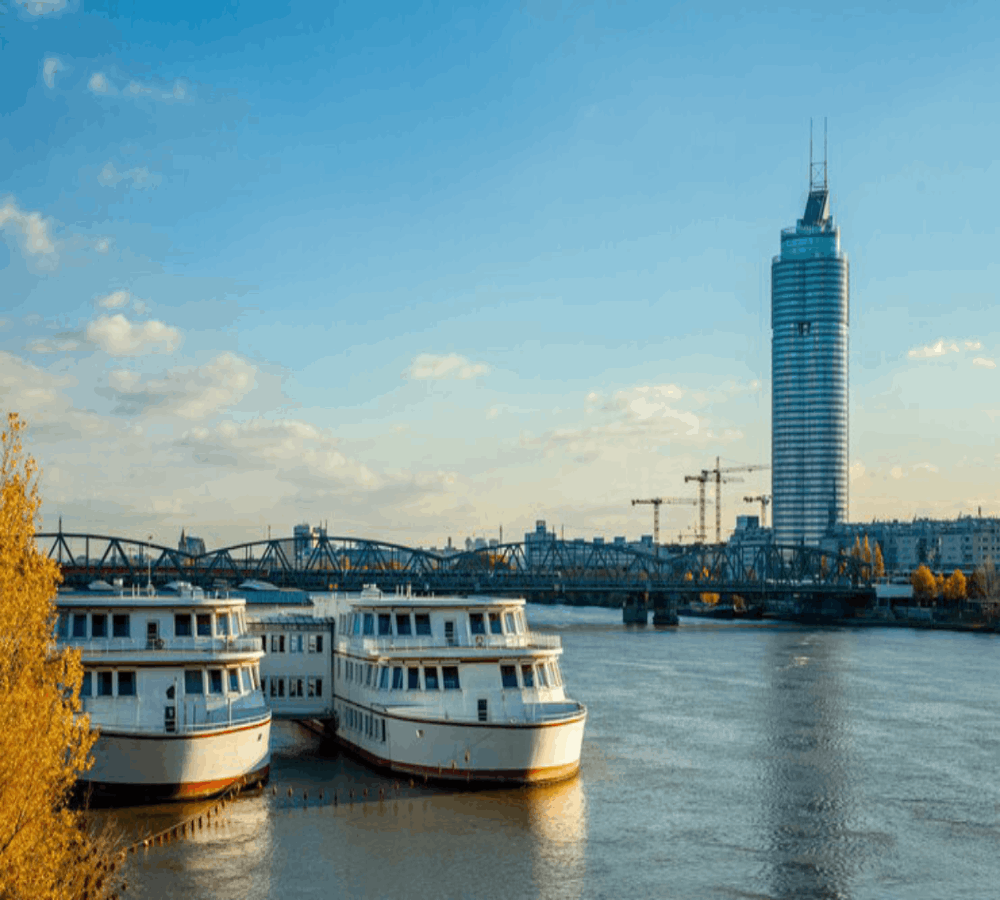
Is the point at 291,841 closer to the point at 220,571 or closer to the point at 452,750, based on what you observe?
the point at 452,750

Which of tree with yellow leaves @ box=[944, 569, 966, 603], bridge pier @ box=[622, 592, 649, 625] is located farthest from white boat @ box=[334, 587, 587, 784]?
tree with yellow leaves @ box=[944, 569, 966, 603]

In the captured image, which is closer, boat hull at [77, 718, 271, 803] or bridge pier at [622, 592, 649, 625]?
boat hull at [77, 718, 271, 803]

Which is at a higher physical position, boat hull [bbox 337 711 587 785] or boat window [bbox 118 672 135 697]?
boat window [bbox 118 672 135 697]

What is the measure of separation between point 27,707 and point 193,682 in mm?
20998

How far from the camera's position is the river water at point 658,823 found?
29203 mm

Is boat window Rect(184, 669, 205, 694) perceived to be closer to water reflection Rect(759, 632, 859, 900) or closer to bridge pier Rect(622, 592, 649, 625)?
water reflection Rect(759, 632, 859, 900)

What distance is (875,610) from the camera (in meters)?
160

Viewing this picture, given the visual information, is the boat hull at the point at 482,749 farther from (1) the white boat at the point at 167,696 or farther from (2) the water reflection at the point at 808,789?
(2) the water reflection at the point at 808,789

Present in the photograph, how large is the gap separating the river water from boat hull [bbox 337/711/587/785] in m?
0.68

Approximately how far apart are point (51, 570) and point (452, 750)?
21.9 metres

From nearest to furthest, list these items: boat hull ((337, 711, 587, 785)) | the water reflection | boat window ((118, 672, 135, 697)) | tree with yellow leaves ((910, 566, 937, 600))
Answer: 1. the water reflection
2. boat window ((118, 672, 135, 697))
3. boat hull ((337, 711, 587, 785))
4. tree with yellow leaves ((910, 566, 937, 600))

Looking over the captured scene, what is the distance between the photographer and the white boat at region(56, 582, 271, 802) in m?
34.2

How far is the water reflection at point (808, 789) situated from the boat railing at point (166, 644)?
16697 mm

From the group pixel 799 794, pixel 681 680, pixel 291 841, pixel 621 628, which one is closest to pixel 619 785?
pixel 799 794
